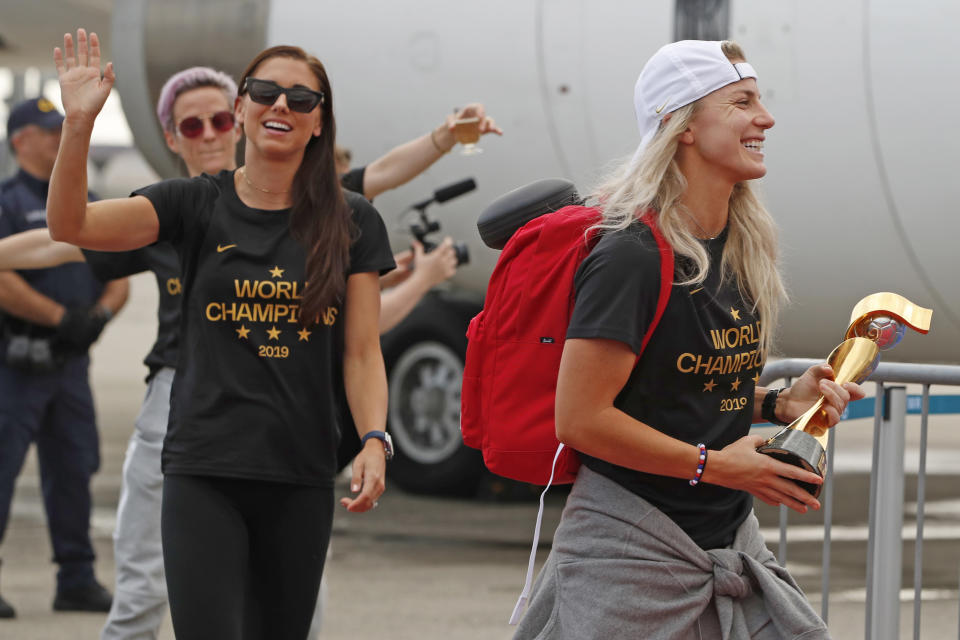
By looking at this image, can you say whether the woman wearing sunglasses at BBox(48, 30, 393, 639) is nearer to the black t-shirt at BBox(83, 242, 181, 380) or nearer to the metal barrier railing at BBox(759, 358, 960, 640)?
the black t-shirt at BBox(83, 242, 181, 380)

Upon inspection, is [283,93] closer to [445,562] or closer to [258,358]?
[258,358]

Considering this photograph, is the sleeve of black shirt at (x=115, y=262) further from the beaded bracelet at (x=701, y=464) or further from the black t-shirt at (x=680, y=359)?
the beaded bracelet at (x=701, y=464)

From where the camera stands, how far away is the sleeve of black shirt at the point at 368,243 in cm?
318

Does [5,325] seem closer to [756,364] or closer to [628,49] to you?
[628,49]

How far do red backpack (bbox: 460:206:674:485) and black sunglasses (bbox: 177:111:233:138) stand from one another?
5.85ft

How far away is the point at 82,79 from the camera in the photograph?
286 centimetres

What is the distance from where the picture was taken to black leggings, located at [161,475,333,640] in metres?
2.92

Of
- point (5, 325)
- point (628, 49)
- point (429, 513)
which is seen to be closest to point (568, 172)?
point (628, 49)

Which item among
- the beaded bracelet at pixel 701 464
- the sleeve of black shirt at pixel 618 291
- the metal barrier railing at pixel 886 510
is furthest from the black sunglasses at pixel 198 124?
the beaded bracelet at pixel 701 464

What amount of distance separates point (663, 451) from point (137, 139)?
6.58 metres

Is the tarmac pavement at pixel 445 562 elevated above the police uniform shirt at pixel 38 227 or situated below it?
below

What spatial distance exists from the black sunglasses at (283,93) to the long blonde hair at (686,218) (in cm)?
87

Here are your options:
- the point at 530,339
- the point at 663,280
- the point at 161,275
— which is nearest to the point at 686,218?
the point at 663,280

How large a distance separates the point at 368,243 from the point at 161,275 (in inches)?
42.2
